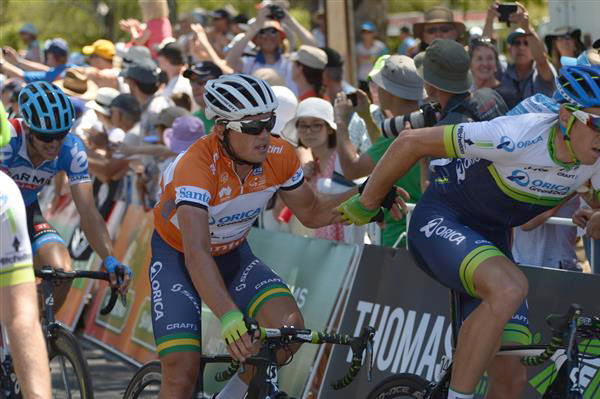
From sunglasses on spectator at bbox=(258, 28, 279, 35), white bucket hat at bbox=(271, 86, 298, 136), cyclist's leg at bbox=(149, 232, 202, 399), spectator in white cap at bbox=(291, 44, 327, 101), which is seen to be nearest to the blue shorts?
cyclist's leg at bbox=(149, 232, 202, 399)

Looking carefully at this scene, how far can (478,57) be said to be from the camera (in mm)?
9438

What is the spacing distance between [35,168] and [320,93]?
355 cm

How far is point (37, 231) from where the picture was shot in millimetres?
7871

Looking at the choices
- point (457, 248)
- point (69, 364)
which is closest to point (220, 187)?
point (457, 248)

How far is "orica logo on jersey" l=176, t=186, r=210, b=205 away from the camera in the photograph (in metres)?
5.77

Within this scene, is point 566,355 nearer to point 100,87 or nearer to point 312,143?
point 312,143

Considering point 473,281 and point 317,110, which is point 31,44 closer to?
point 317,110

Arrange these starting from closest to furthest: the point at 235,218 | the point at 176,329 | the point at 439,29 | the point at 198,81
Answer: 1. the point at 176,329
2. the point at 235,218
3. the point at 439,29
4. the point at 198,81

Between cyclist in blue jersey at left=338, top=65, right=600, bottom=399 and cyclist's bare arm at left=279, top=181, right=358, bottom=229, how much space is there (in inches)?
26.9

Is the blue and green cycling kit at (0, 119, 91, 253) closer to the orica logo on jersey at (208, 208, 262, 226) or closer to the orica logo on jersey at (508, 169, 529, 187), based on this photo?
the orica logo on jersey at (208, 208, 262, 226)

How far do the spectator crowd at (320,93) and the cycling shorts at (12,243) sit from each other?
2936mm

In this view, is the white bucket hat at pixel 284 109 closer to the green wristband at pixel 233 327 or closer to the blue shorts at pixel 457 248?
the blue shorts at pixel 457 248

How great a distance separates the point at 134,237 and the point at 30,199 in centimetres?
363

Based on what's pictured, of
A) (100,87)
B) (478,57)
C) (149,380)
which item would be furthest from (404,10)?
(149,380)
